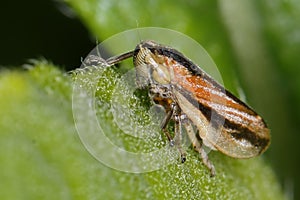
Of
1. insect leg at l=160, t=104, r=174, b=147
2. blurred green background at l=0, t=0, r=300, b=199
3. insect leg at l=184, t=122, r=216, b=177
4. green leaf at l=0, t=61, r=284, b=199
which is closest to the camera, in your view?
green leaf at l=0, t=61, r=284, b=199

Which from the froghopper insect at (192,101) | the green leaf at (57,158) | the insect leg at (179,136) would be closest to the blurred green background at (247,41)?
the froghopper insect at (192,101)

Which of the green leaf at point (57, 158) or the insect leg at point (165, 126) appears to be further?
the insect leg at point (165, 126)

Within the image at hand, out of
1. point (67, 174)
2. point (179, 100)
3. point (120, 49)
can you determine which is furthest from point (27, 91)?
point (120, 49)

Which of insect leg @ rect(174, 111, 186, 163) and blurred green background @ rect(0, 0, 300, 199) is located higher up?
blurred green background @ rect(0, 0, 300, 199)

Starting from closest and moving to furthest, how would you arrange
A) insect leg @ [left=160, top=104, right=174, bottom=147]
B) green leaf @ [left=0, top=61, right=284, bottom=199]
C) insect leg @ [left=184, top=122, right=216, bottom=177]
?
green leaf @ [left=0, top=61, right=284, bottom=199] → insect leg @ [left=160, top=104, right=174, bottom=147] → insect leg @ [left=184, top=122, right=216, bottom=177]

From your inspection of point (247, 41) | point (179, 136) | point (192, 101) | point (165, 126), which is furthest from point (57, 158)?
point (247, 41)

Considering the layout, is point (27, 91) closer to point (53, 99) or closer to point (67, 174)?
point (53, 99)

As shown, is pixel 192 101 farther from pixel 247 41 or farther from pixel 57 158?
pixel 247 41

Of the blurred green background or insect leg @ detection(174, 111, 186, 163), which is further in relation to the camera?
the blurred green background

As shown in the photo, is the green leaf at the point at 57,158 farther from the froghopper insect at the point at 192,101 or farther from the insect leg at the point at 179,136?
the froghopper insect at the point at 192,101

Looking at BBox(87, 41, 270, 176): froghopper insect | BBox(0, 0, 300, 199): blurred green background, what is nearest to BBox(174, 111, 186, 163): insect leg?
BBox(87, 41, 270, 176): froghopper insect

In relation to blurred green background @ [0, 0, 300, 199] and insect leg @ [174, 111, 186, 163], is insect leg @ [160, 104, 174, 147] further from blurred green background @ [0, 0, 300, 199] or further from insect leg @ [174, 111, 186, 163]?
blurred green background @ [0, 0, 300, 199]
